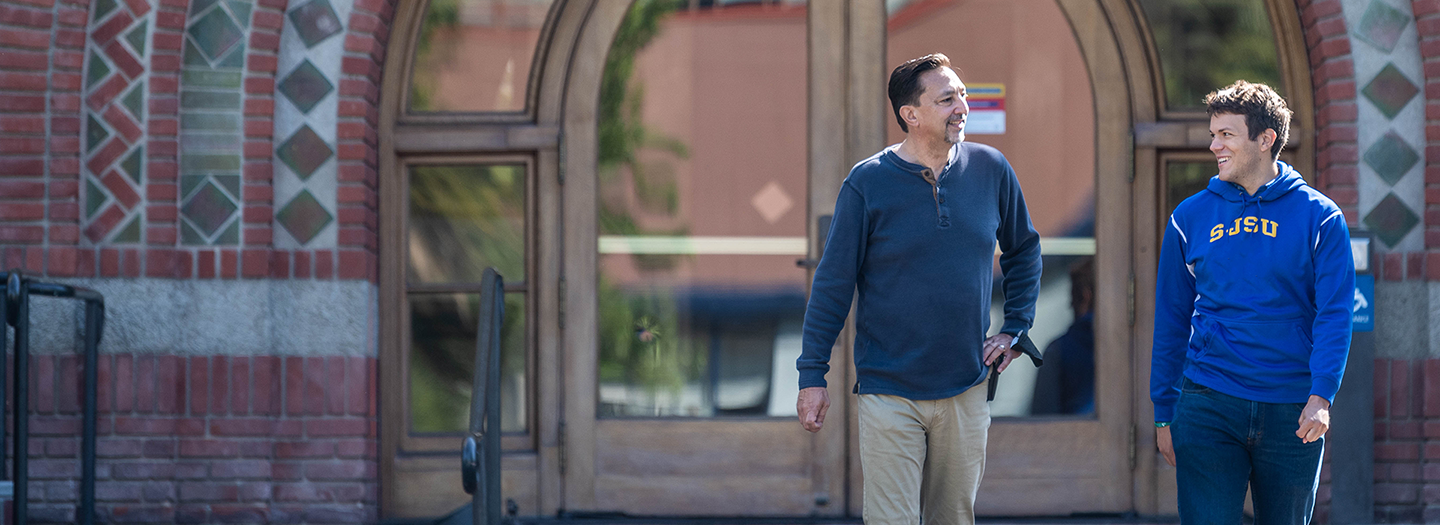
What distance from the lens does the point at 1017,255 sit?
320 cm

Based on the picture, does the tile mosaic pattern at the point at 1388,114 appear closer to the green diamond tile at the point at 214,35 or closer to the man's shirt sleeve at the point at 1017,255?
the man's shirt sleeve at the point at 1017,255

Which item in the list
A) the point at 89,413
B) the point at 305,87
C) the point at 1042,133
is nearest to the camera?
the point at 89,413

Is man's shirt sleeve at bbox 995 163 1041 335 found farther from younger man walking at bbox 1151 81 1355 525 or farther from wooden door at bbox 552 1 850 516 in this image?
wooden door at bbox 552 1 850 516

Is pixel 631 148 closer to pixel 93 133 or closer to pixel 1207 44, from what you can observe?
pixel 93 133

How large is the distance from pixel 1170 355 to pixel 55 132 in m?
4.09

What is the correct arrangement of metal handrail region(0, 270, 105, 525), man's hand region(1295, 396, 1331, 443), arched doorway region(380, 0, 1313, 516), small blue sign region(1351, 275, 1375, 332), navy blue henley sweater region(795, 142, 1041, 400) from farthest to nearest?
arched doorway region(380, 0, 1313, 516), small blue sign region(1351, 275, 1375, 332), metal handrail region(0, 270, 105, 525), navy blue henley sweater region(795, 142, 1041, 400), man's hand region(1295, 396, 1331, 443)

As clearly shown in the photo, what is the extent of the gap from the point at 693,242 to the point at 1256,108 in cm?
254

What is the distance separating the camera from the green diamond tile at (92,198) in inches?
179

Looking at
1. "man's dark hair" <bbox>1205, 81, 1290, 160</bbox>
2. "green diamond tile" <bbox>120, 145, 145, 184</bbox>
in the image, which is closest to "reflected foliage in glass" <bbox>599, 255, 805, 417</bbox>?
"green diamond tile" <bbox>120, 145, 145, 184</bbox>

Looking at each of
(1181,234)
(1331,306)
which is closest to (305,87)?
(1181,234)

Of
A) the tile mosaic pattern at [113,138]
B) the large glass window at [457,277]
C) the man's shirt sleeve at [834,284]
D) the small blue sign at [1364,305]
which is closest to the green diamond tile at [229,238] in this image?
the tile mosaic pattern at [113,138]

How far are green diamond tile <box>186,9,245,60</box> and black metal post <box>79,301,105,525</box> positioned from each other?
1076 millimetres

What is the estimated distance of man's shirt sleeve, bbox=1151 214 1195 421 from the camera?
300 centimetres

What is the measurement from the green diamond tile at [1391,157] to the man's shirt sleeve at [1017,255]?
219 centimetres
